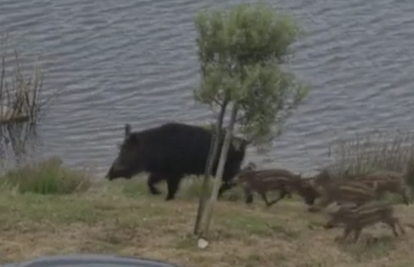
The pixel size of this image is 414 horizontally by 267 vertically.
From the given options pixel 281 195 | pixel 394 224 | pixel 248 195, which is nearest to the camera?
pixel 394 224

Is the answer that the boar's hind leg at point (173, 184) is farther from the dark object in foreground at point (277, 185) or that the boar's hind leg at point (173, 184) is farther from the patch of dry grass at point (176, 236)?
the patch of dry grass at point (176, 236)

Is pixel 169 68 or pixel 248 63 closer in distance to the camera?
pixel 248 63

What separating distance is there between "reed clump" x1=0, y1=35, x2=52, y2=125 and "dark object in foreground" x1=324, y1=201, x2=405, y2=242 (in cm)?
1203

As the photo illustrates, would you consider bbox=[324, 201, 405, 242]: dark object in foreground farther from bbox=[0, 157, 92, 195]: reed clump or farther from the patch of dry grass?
bbox=[0, 157, 92, 195]: reed clump

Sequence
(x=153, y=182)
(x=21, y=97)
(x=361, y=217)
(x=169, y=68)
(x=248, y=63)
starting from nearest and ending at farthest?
(x=248, y=63), (x=361, y=217), (x=153, y=182), (x=21, y=97), (x=169, y=68)

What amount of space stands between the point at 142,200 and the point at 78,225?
6.91 ft

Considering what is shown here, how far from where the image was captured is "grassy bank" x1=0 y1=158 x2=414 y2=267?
12.3 metres

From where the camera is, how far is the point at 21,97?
79.8 feet

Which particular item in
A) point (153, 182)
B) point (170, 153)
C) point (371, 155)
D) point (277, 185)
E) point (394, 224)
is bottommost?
point (371, 155)

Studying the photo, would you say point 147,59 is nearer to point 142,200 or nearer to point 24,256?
point 142,200

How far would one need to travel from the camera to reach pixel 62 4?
2895 cm

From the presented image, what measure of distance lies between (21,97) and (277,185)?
9959 millimetres

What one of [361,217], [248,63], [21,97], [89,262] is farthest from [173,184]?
[89,262]

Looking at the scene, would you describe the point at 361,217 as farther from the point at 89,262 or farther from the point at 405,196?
the point at 89,262
